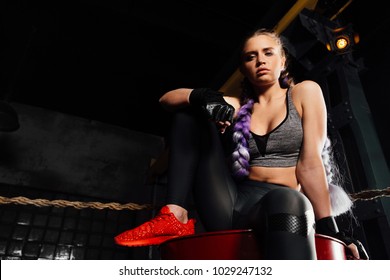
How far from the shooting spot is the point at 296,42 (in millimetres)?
2496

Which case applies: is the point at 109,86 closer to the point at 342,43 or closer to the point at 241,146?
the point at 342,43

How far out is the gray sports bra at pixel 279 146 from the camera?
117cm

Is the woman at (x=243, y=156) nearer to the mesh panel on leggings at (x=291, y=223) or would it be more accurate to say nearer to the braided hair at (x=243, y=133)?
the braided hair at (x=243, y=133)

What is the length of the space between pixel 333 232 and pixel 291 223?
43 centimetres

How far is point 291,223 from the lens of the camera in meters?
0.71

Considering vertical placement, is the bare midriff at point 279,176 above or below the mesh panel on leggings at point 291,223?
above

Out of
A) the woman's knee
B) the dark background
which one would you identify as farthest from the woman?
the dark background

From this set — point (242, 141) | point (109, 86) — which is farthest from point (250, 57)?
point (109, 86)

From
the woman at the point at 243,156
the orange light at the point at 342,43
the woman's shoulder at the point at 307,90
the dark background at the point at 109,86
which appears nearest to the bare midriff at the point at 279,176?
the woman at the point at 243,156

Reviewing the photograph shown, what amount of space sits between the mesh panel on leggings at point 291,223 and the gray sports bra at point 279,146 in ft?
1.46

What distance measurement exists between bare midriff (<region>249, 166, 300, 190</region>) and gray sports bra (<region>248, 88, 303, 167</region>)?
2cm

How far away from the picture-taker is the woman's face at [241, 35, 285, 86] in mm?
1319
